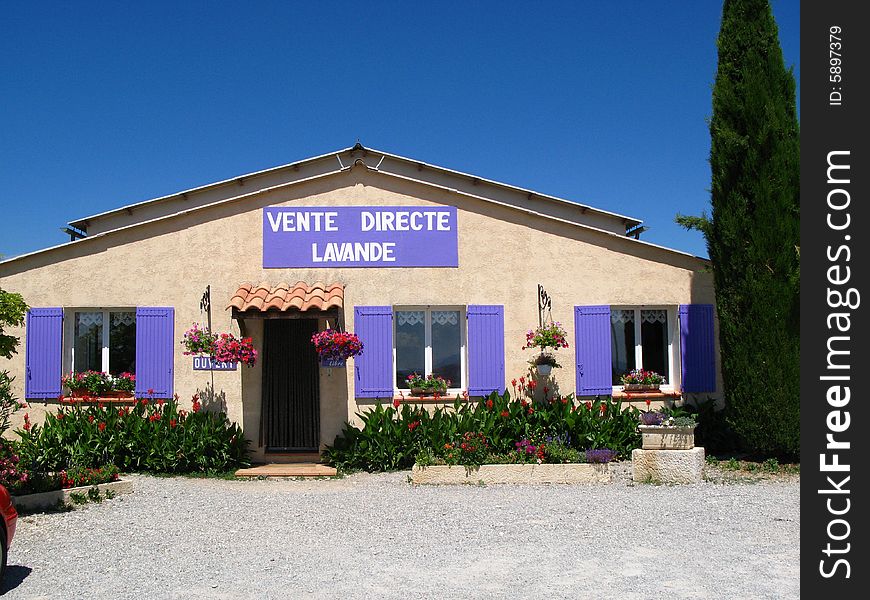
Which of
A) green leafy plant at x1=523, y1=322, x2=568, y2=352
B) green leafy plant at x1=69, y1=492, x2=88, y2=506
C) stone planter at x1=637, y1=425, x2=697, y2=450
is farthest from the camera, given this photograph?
green leafy plant at x1=523, y1=322, x2=568, y2=352

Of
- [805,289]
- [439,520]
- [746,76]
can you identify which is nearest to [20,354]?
[439,520]

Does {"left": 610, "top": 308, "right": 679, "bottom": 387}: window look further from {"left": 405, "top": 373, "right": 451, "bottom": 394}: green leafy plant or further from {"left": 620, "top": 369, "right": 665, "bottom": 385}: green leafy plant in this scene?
{"left": 405, "top": 373, "right": 451, "bottom": 394}: green leafy plant

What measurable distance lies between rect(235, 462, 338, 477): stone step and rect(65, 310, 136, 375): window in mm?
2501

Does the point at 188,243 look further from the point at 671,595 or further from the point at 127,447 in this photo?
the point at 671,595

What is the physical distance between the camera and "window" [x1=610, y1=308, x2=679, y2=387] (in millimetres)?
11695

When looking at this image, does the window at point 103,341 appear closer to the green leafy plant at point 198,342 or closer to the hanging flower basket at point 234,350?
the green leafy plant at point 198,342

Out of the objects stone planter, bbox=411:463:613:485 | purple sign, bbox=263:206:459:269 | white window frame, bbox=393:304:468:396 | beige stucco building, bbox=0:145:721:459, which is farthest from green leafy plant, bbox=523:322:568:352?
stone planter, bbox=411:463:613:485

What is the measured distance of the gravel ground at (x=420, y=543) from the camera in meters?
5.52

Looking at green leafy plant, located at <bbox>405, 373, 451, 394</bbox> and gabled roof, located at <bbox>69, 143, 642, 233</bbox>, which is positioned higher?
gabled roof, located at <bbox>69, 143, 642, 233</bbox>

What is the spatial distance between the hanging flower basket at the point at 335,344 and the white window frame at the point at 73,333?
3048mm

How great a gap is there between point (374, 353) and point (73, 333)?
Result: 14.9 ft

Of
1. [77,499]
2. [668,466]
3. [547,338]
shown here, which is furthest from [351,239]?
[668,466]

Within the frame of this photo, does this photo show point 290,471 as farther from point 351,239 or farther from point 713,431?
point 713,431

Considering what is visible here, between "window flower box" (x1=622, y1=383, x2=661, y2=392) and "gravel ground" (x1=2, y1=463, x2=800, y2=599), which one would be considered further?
"window flower box" (x1=622, y1=383, x2=661, y2=392)
